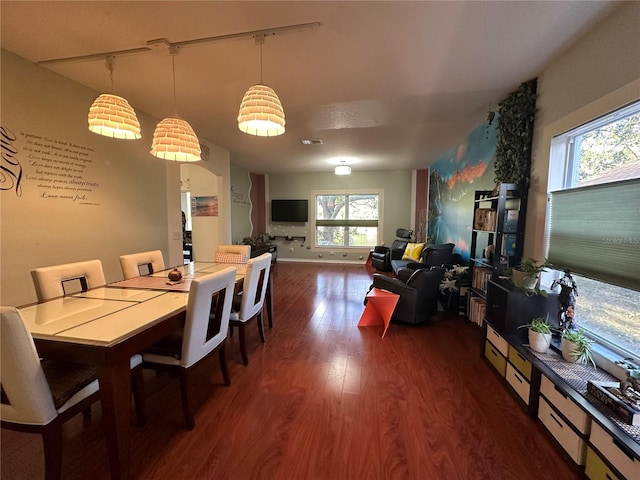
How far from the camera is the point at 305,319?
11.5 ft

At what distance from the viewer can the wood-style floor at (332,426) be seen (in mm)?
1422

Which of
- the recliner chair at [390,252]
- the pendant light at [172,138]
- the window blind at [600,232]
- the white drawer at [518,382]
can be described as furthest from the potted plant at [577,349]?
the recliner chair at [390,252]

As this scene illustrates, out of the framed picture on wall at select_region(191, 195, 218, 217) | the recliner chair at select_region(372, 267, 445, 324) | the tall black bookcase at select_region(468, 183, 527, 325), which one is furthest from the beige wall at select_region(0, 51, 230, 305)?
the tall black bookcase at select_region(468, 183, 527, 325)

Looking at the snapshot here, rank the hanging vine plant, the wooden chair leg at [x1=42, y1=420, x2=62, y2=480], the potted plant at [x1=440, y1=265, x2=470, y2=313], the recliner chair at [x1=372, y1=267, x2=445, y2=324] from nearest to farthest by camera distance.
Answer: the wooden chair leg at [x1=42, y1=420, x2=62, y2=480] → the hanging vine plant → the recliner chair at [x1=372, y1=267, x2=445, y2=324] → the potted plant at [x1=440, y1=265, x2=470, y2=313]

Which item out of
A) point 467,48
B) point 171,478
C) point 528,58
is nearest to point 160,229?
point 171,478

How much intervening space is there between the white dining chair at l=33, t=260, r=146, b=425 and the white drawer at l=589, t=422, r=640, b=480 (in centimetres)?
244

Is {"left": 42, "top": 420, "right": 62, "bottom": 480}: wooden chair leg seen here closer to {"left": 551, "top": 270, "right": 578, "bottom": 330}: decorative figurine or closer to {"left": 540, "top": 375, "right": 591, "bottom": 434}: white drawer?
{"left": 540, "top": 375, "right": 591, "bottom": 434}: white drawer

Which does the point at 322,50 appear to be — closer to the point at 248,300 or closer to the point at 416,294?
the point at 248,300

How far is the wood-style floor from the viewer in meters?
1.42

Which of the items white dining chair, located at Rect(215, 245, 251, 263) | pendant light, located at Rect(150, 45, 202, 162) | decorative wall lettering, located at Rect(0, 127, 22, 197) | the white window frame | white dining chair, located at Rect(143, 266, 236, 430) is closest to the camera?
white dining chair, located at Rect(143, 266, 236, 430)

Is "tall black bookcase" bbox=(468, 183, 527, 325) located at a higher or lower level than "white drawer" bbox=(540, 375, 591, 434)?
higher

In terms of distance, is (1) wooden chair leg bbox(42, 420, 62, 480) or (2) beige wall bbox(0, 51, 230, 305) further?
(2) beige wall bbox(0, 51, 230, 305)

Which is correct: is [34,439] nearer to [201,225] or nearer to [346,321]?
[346,321]

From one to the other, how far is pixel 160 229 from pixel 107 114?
84.9 inches
